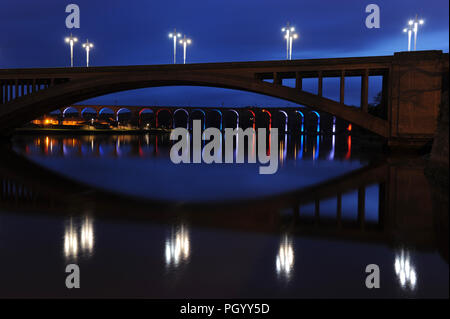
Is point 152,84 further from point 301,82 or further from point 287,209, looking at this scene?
point 287,209

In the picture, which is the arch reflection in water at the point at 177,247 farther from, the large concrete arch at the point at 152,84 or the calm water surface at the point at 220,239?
the large concrete arch at the point at 152,84

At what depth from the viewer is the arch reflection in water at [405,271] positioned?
527 centimetres

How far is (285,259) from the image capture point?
616 centimetres

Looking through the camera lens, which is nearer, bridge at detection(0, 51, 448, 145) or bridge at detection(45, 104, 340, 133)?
bridge at detection(0, 51, 448, 145)

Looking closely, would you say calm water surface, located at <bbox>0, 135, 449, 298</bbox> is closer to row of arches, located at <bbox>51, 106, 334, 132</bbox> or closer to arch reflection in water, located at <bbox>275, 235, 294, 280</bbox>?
arch reflection in water, located at <bbox>275, 235, 294, 280</bbox>

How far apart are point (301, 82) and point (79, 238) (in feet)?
107

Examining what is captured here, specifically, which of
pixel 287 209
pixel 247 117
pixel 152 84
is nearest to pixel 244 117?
pixel 247 117

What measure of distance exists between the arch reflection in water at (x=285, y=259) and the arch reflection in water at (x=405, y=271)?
61.5 inches

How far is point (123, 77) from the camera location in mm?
42188

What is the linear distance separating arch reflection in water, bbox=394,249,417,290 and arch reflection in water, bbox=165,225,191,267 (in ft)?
10.6

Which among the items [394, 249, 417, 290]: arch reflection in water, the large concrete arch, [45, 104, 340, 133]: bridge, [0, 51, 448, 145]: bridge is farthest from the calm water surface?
[45, 104, 340, 133]: bridge

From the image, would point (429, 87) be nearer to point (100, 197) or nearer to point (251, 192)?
point (251, 192)

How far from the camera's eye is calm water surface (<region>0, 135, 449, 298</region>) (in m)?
5.13
